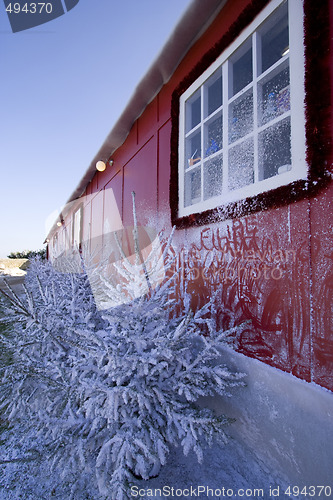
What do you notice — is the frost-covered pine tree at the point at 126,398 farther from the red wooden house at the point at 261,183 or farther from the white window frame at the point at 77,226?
the white window frame at the point at 77,226

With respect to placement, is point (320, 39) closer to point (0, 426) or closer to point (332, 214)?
point (332, 214)

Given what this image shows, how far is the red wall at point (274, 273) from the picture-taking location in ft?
5.32

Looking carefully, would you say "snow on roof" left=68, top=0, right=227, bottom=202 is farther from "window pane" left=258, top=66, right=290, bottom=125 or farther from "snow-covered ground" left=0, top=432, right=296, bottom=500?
"snow-covered ground" left=0, top=432, right=296, bottom=500

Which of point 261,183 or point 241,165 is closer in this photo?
point 261,183

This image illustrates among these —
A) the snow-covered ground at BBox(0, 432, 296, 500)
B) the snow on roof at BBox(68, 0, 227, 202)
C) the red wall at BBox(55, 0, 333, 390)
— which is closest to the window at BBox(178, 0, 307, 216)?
the red wall at BBox(55, 0, 333, 390)

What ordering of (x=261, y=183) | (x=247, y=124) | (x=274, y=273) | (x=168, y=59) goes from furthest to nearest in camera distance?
(x=168, y=59)
(x=247, y=124)
(x=261, y=183)
(x=274, y=273)

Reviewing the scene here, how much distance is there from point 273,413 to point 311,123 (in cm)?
201

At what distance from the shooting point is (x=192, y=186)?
147 inches

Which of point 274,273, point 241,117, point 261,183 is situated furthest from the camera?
point 241,117

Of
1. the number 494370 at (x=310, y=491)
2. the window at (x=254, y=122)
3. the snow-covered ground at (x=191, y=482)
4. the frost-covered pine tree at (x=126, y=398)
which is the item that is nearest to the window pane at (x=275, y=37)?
the window at (x=254, y=122)

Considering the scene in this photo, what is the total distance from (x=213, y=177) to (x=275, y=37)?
1.82 meters

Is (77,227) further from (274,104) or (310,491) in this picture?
(310,491)

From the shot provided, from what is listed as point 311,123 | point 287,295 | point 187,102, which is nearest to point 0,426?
point 287,295

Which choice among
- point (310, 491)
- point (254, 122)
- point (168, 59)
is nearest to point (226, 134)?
point (254, 122)
